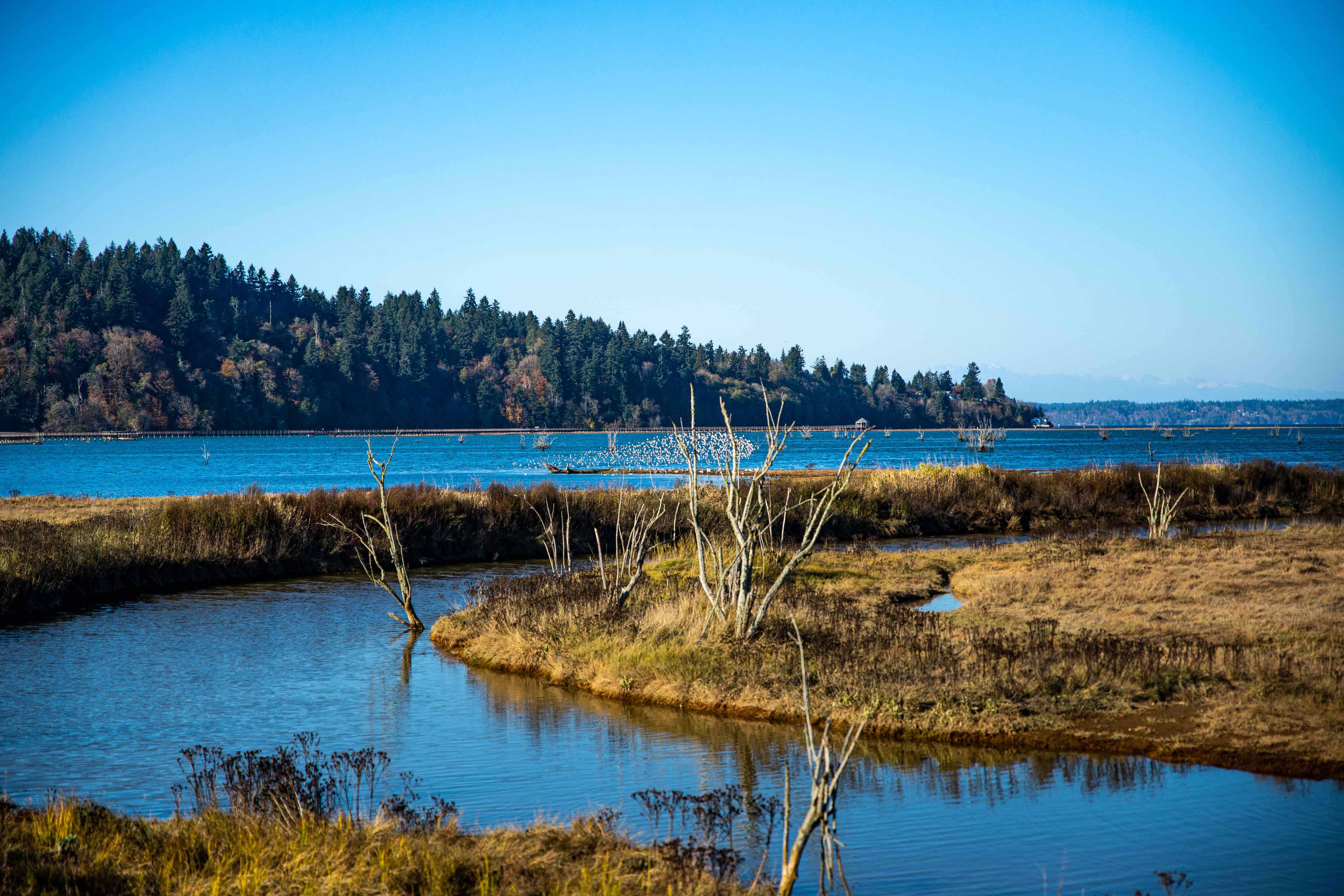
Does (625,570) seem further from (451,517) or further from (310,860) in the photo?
(310,860)

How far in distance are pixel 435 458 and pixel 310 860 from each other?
9792 centimetres

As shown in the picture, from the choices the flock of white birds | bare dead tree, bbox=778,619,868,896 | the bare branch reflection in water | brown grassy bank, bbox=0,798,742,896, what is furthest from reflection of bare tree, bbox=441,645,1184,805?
the flock of white birds

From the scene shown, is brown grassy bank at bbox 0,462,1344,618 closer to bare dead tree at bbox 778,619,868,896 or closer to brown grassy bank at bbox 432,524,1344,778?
brown grassy bank at bbox 432,524,1344,778

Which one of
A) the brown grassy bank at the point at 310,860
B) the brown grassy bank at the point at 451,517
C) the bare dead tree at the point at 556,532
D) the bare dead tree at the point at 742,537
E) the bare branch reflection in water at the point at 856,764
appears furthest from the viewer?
the bare dead tree at the point at 556,532

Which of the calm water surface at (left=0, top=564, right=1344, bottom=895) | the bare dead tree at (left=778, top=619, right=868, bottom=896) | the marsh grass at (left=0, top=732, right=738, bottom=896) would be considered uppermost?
the bare dead tree at (left=778, top=619, right=868, bottom=896)

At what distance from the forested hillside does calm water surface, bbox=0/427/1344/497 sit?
288 inches

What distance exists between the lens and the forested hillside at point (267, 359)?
5271 inches

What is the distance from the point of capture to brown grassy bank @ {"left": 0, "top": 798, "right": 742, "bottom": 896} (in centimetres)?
658

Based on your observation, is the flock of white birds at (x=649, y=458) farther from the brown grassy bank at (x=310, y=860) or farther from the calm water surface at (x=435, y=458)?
the brown grassy bank at (x=310, y=860)

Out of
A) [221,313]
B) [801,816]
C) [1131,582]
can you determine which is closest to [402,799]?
[801,816]

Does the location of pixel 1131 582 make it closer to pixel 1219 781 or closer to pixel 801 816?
pixel 1219 781

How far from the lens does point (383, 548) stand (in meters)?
28.8

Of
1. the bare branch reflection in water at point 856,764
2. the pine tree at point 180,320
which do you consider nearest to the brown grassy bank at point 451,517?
the bare branch reflection in water at point 856,764

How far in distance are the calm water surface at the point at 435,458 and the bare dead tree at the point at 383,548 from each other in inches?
498
